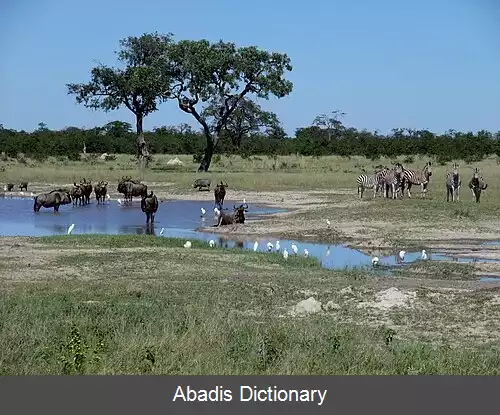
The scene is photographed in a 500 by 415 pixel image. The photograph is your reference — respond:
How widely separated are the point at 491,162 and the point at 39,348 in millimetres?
51530

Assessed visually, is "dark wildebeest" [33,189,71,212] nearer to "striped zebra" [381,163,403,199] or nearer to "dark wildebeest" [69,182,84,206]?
"dark wildebeest" [69,182,84,206]

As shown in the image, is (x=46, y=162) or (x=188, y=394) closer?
(x=188, y=394)

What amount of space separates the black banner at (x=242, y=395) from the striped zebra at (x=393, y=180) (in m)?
24.0

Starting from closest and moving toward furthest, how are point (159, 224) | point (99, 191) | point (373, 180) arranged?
1. point (159, 224)
2. point (99, 191)
3. point (373, 180)

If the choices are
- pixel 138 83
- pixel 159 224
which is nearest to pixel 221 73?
pixel 138 83

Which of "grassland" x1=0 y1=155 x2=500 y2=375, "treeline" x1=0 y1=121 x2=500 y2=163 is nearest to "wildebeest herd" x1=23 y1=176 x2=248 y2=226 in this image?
"grassland" x1=0 y1=155 x2=500 y2=375

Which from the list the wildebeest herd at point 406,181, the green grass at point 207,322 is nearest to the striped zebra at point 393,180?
the wildebeest herd at point 406,181

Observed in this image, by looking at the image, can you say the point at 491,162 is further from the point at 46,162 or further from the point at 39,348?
the point at 39,348

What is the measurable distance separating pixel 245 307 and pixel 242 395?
4809mm

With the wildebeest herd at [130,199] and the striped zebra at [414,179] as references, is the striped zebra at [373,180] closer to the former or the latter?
the striped zebra at [414,179]

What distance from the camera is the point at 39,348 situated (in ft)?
20.7

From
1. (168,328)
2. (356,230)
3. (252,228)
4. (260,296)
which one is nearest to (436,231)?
(356,230)

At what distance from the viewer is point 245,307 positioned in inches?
387

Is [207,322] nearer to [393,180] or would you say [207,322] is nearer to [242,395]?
[242,395]
